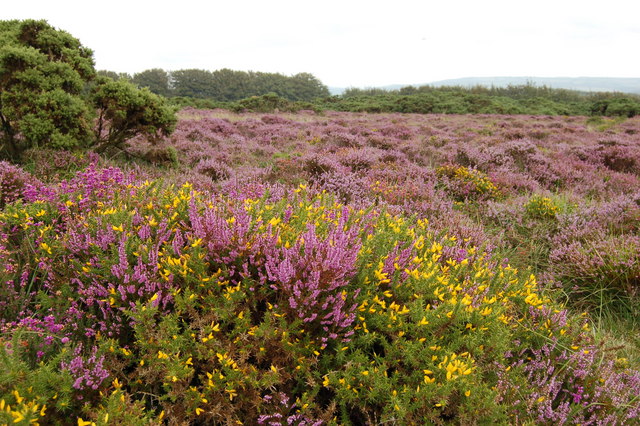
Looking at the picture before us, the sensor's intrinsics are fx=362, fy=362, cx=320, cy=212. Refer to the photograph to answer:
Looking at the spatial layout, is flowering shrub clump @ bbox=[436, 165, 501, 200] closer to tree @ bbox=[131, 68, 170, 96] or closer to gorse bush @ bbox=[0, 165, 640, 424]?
gorse bush @ bbox=[0, 165, 640, 424]

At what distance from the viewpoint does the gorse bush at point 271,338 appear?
64.4 inches

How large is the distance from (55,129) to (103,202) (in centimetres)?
362

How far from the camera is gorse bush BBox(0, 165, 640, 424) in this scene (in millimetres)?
1637

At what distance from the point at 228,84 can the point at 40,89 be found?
167 feet

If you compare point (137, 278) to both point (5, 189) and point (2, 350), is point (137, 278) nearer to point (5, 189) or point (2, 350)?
point (2, 350)

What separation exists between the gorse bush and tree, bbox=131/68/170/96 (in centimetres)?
5157

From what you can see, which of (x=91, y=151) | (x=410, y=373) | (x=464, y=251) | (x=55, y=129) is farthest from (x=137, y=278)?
(x=91, y=151)

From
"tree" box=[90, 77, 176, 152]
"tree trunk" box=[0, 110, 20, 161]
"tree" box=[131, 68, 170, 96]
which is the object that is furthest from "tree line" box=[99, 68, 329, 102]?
"tree trunk" box=[0, 110, 20, 161]

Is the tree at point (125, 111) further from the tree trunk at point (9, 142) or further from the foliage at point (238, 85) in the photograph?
the foliage at point (238, 85)

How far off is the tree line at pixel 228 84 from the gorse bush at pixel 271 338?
162 ft

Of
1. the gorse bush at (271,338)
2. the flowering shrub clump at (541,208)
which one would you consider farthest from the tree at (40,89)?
the flowering shrub clump at (541,208)

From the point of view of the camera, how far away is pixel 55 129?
17.9 feet

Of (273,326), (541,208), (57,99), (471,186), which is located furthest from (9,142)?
(541,208)

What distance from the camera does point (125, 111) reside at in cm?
619
